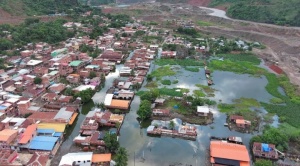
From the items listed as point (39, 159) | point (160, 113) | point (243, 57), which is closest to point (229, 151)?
point (160, 113)

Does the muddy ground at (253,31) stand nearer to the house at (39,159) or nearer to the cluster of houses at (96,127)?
the cluster of houses at (96,127)

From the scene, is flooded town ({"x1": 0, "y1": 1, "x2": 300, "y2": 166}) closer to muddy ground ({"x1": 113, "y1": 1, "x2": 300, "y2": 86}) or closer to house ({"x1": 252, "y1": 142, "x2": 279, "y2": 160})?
house ({"x1": 252, "y1": 142, "x2": 279, "y2": 160})

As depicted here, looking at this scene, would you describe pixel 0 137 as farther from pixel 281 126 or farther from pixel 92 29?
pixel 92 29

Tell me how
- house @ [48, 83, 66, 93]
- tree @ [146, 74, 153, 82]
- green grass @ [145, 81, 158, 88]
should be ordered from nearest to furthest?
house @ [48, 83, 66, 93]
green grass @ [145, 81, 158, 88]
tree @ [146, 74, 153, 82]

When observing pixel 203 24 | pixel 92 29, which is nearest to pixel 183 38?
pixel 203 24

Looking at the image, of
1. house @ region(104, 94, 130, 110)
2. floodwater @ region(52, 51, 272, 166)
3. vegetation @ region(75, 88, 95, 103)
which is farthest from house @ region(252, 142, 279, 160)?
vegetation @ region(75, 88, 95, 103)

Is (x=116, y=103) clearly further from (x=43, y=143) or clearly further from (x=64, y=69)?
(x=64, y=69)
